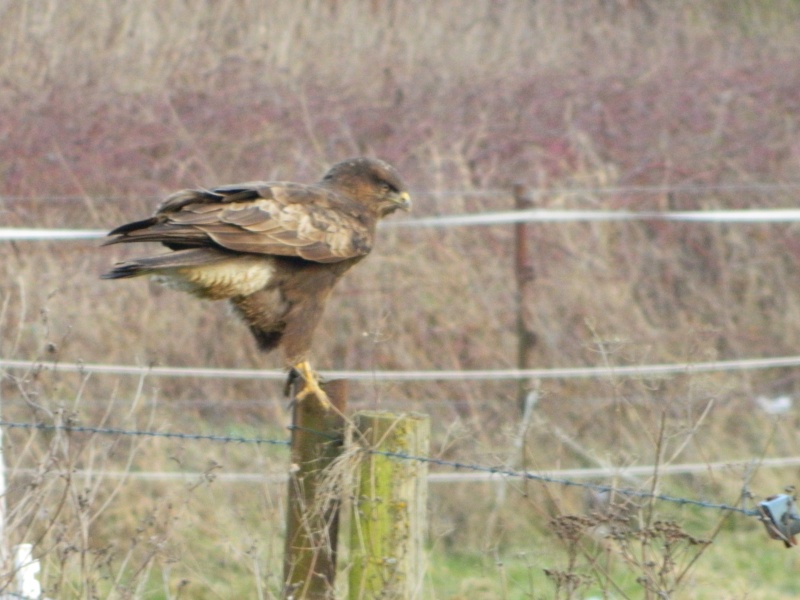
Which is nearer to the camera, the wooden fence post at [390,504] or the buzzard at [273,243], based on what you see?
the wooden fence post at [390,504]

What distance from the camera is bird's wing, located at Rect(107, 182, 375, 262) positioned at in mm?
4406

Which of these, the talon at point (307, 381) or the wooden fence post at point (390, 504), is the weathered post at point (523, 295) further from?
the wooden fence post at point (390, 504)

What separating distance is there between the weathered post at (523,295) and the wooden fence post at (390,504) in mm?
3844

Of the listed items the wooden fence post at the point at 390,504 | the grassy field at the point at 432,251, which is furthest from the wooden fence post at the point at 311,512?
the grassy field at the point at 432,251

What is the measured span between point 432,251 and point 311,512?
5.09 metres

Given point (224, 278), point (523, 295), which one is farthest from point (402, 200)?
point (523, 295)

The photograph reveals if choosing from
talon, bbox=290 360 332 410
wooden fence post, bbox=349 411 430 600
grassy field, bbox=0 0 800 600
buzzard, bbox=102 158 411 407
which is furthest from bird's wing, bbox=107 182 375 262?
wooden fence post, bbox=349 411 430 600

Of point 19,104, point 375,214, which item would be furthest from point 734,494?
point 19,104

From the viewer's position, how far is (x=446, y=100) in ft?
38.0

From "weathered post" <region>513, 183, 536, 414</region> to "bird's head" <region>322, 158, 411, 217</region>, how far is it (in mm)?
2216

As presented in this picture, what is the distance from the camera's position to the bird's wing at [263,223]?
441 cm

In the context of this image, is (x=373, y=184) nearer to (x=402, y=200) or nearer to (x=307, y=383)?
(x=402, y=200)

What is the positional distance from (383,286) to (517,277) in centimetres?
118

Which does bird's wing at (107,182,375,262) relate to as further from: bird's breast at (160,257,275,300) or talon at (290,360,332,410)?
talon at (290,360,332,410)
